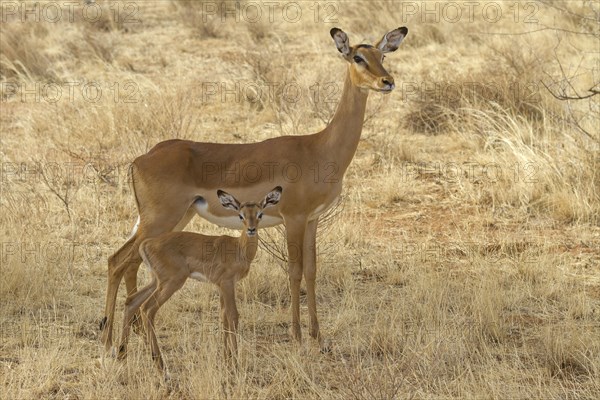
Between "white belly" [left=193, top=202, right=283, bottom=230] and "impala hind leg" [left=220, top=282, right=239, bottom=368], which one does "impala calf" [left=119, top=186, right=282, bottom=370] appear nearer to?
"impala hind leg" [left=220, top=282, right=239, bottom=368]

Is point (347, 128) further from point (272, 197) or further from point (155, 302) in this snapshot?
point (155, 302)

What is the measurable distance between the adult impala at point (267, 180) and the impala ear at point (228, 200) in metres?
0.18

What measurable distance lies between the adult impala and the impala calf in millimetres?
313

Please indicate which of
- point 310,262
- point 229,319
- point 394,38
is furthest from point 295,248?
point 394,38

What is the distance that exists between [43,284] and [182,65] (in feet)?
30.6

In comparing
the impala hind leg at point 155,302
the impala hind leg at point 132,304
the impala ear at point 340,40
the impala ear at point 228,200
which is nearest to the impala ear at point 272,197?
the impala ear at point 228,200

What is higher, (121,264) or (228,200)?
(228,200)

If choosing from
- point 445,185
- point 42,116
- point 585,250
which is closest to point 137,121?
point 42,116

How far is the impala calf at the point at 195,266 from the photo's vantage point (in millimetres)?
6703

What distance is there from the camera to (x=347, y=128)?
7.57 metres

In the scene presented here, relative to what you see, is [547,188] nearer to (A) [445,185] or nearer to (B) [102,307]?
(A) [445,185]

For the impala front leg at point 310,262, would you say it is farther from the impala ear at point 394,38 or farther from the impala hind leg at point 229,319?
the impala ear at point 394,38

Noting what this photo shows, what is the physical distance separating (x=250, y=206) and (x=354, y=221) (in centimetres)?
357

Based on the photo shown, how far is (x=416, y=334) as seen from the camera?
7.28m
